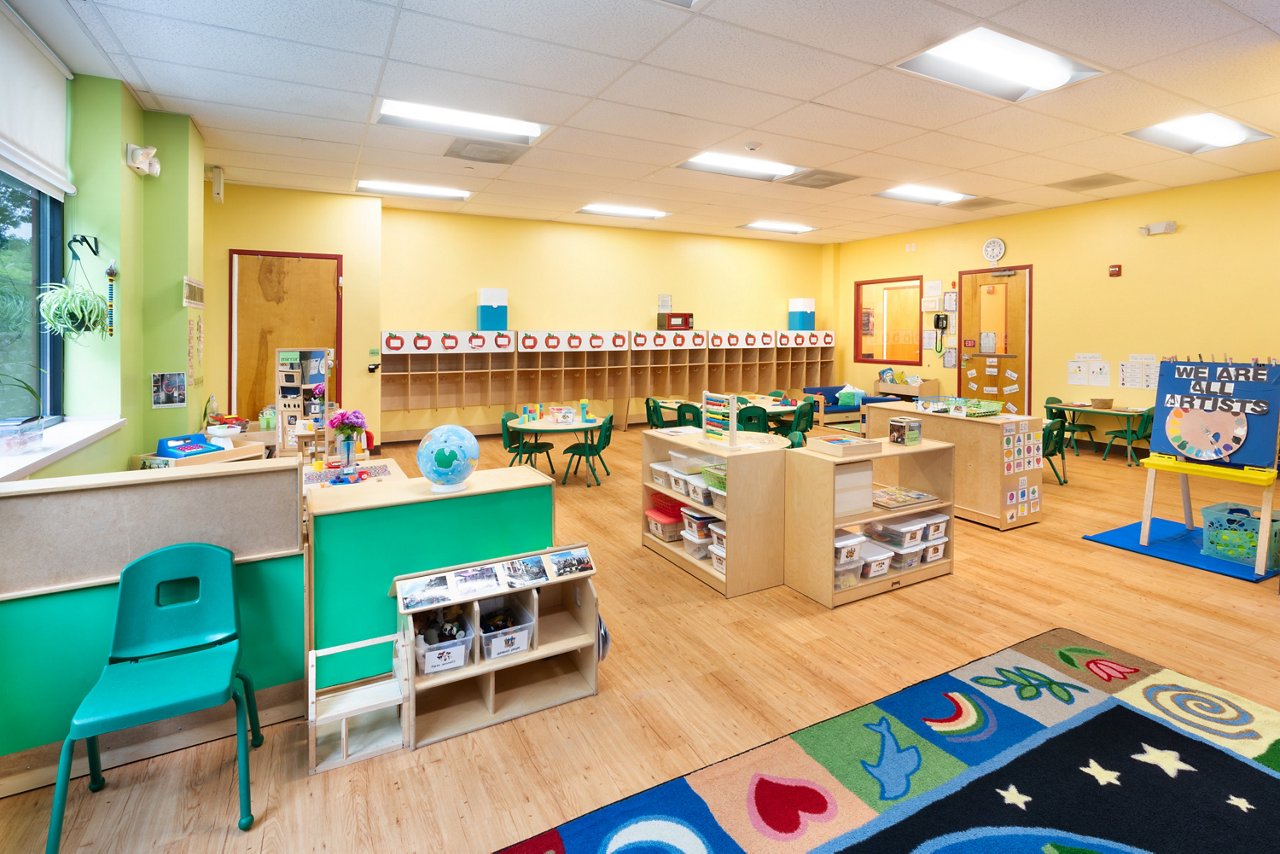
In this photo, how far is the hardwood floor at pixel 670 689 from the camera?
214cm

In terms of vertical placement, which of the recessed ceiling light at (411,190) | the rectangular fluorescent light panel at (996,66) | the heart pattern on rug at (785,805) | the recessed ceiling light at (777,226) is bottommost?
the heart pattern on rug at (785,805)

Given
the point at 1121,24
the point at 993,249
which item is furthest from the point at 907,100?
the point at 993,249

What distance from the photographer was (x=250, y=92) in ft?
14.8

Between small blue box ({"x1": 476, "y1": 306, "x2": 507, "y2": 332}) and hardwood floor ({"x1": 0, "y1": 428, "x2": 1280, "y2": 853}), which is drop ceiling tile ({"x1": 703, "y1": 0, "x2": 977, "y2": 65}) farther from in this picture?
small blue box ({"x1": 476, "y1": 306, "x2": 507, "y2": 332})

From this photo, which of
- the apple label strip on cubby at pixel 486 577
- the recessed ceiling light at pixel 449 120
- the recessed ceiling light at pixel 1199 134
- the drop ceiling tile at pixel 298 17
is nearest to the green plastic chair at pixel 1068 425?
the recessed ceiling light at pixel 1199 134

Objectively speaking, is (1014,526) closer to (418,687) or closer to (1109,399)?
(1109,399)

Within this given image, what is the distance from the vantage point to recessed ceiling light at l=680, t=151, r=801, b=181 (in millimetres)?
6379

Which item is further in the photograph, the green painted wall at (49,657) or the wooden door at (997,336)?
the wooden door at (997,336)

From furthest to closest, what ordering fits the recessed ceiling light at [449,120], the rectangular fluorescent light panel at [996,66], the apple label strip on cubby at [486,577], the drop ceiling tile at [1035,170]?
the drop ceiling tile at [1035,170], the recessed ceiling light at [449,120], the rectangular fluorescent light panel at [996,66], the apple label strip on cubby at [486,577]

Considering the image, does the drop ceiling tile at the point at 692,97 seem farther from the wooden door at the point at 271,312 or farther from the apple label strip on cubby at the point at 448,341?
the apple label strip on cubby at the point at 448,341

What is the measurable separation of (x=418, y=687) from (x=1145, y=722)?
292cm

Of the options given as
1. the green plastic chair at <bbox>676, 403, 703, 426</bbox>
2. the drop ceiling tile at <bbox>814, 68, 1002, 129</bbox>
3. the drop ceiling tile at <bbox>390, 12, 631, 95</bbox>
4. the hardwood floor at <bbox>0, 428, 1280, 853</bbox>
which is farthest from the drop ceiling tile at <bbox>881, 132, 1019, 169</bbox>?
the hardwood floor at <bbox>0, 428, 1280, 853</bbox>

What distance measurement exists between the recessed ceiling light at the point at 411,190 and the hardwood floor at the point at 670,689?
4.72 meters

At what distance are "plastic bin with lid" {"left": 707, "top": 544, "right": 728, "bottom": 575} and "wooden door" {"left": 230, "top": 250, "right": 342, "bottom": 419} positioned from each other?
5017 millimetres
